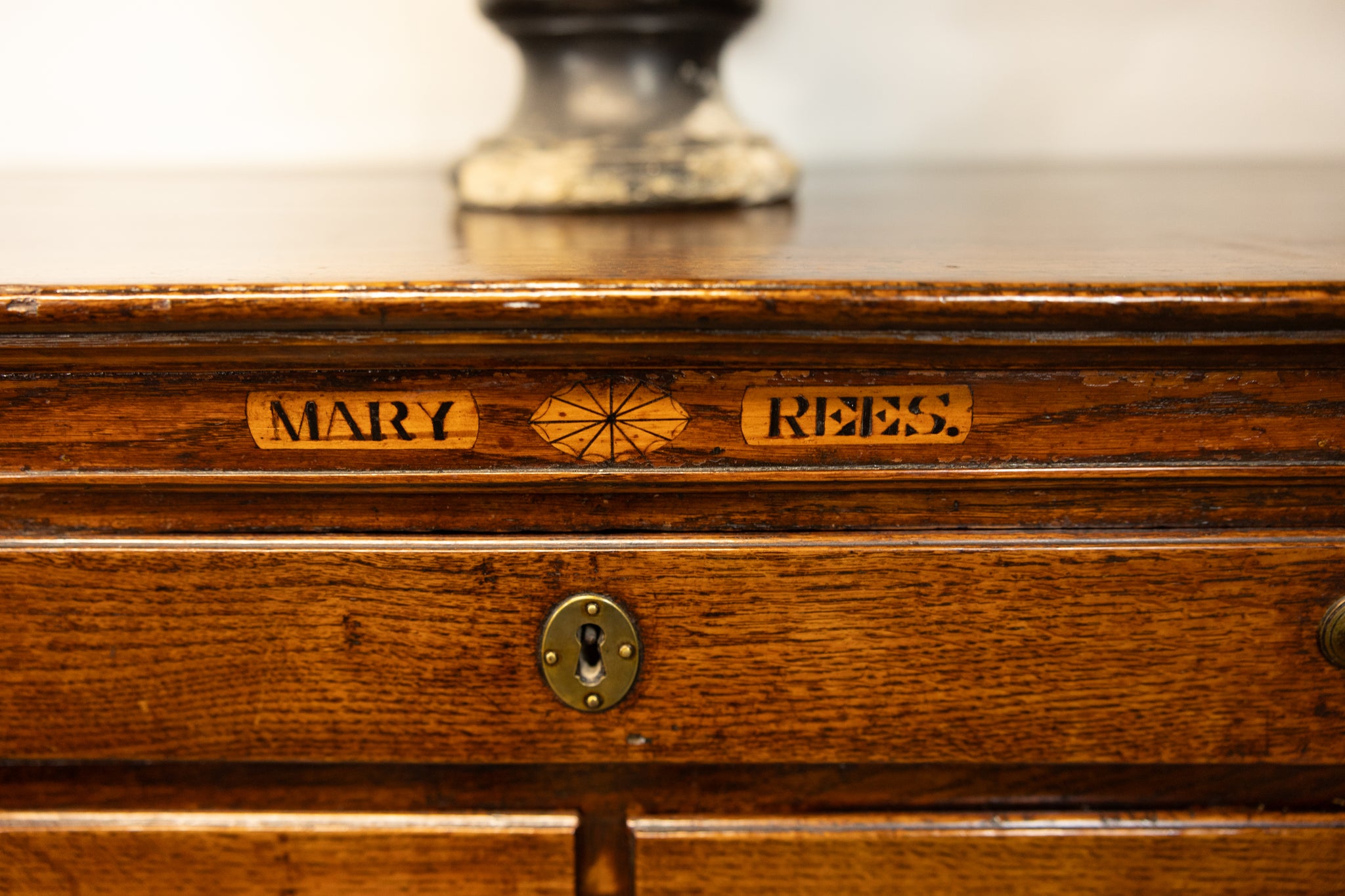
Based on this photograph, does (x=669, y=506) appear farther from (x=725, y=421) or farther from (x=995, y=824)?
(x=995, y=824)

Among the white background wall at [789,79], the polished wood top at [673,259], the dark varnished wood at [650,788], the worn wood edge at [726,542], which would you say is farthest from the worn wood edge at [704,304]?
the white background wall at [789,79]

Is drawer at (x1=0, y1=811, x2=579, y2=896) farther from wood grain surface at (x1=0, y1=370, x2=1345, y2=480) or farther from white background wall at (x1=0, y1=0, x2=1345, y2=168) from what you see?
white background wall at (x1=0, y1=0, x2=1345, y2=168)

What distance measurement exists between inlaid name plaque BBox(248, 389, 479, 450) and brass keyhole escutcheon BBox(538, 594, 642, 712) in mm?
92

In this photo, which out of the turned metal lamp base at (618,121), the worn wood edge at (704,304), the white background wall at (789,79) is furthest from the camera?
the white background wall at (789,79)

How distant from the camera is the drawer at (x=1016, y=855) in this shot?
422 mm

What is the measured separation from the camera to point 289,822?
427 mm

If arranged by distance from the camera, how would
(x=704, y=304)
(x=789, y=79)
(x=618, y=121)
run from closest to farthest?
(x=704, y=304) → (x=618, y=121) → (x=789, y=79)

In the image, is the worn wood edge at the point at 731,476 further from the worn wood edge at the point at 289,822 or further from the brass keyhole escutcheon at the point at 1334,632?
the worn wood edge at the point at 289,822

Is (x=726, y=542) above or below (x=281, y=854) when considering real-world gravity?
above

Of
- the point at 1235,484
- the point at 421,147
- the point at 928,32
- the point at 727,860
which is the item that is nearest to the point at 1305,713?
the point at 1235,484

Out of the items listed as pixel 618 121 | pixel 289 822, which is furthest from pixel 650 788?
pixel 618 121

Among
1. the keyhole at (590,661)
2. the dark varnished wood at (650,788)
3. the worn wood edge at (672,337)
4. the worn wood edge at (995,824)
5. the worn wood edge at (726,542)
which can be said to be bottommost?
the worn wood edge at (995,824)

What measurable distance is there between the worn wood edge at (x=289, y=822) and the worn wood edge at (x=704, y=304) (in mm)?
247

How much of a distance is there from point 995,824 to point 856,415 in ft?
0.72
